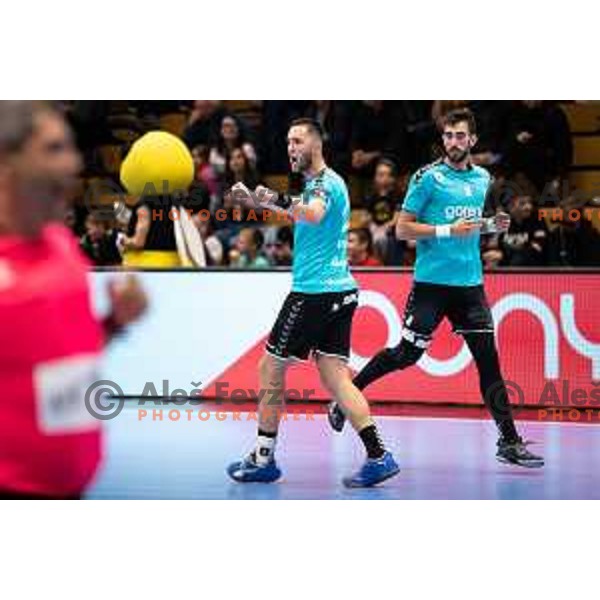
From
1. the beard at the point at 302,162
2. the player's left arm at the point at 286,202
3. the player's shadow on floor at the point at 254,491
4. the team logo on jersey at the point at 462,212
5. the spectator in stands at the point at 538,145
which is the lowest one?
the player's shadow on floor at the point at 254,491

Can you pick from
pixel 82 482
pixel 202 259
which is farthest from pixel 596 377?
pixel 82 482

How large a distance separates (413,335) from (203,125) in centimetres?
264

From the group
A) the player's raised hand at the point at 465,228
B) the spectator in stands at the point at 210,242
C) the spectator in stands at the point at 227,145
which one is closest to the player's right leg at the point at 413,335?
the player's raised hand at the point at 465,228

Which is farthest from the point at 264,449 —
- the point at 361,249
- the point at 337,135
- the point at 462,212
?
the point at 337,135

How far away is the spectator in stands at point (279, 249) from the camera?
29.9ft

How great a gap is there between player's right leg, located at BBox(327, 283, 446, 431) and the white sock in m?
0.39

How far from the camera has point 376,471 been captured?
6.72m

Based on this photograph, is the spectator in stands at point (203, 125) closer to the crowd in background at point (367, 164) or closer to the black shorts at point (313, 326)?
the crowd in background at point (367, 164)

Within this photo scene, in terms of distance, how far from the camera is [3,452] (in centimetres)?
330

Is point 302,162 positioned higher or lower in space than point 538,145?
lower

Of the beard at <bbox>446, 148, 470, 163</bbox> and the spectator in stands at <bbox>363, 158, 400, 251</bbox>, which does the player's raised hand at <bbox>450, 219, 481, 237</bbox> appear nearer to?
the beard at <bbox>446, 148, 470, 163</bbox>

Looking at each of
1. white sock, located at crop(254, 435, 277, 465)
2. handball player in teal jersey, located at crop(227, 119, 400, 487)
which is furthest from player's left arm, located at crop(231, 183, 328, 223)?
white sock, located at crop(254, 435, 277, 465)

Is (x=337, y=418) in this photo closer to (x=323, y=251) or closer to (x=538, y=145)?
(x=323, y=251)

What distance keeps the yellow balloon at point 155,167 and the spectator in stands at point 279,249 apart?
1.08 meters
